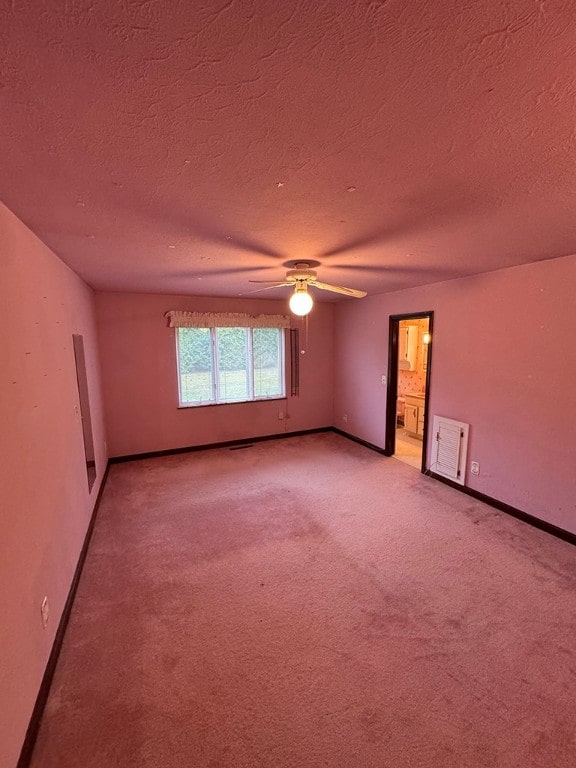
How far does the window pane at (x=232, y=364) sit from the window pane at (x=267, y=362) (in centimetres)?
17

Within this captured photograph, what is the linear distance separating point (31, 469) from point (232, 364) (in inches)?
141

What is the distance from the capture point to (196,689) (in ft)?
5.18

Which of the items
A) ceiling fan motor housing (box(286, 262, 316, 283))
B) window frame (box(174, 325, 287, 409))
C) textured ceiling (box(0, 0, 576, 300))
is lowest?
window frame (box(174, 325, 287, 409))

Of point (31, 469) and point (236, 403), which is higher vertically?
point (31, 469)

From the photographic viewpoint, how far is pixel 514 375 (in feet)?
9.95

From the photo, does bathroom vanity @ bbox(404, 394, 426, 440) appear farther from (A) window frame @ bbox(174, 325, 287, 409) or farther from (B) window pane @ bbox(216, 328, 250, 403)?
(B) window pane @ bbox(216, 328, 250, 403)

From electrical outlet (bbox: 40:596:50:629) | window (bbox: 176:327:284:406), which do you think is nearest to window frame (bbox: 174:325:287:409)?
window (bbox: 176:327:284:406)

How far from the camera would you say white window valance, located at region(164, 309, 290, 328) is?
457 cm

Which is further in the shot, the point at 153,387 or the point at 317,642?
the point at 153,387

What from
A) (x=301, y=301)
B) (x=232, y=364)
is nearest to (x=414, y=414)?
(x=232, y=364)

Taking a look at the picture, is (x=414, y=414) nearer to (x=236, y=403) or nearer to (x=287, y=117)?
(x=236, y=403)

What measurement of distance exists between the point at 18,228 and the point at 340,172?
164 cm

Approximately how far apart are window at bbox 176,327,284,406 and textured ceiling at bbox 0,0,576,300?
285 centimetres

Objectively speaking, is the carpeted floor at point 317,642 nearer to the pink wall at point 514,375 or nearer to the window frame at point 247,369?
the pink wall at point 514,375
